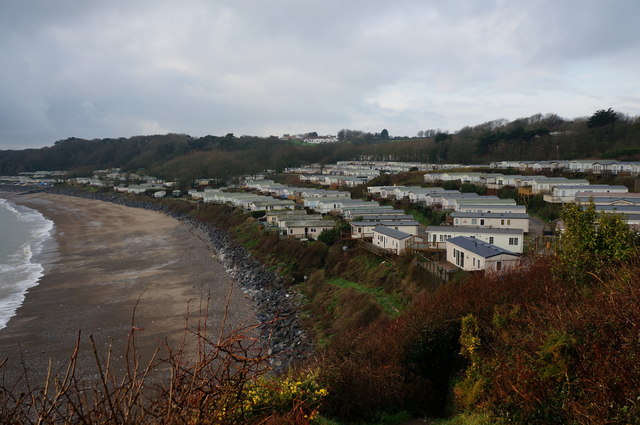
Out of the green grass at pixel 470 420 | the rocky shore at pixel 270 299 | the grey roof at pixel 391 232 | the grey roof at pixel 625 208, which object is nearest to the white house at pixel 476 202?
the grey roof at pixel 625 208

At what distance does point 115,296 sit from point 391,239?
539 inches

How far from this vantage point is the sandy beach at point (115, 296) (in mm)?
14156

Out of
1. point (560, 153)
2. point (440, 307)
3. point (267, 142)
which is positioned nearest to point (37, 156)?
point (267, 142)

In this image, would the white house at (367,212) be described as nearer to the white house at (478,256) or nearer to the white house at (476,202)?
the white house at (476,202)

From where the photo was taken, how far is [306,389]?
21.6 ft

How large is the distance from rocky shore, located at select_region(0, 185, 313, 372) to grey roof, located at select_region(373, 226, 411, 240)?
18.6 ft

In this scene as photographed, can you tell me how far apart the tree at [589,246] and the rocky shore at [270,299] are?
6505mm

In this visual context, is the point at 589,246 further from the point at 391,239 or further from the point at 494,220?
the point at 494,220

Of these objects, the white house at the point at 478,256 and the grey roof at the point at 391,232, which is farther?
the grey roof at the point at 391,232

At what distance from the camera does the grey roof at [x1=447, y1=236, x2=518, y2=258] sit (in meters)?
14.7

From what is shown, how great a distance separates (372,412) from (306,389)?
1593mm

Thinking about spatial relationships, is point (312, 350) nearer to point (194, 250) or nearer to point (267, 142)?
point (194, 250)

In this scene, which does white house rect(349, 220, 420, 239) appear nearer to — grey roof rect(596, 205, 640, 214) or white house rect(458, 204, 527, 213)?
white house rect(458, 204, 527, 213)

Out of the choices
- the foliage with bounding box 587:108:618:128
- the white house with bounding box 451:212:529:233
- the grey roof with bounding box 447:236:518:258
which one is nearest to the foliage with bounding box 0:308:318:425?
the grey roof with bounding box 447:236:518:258
